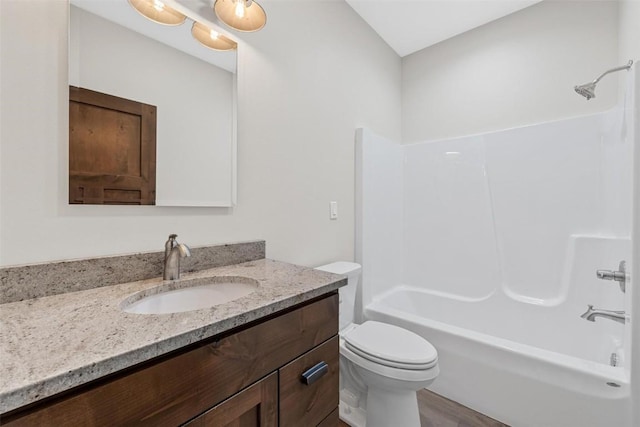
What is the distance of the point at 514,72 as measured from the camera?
6.97 feet

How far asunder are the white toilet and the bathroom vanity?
392mm

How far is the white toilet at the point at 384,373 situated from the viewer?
4.02ft

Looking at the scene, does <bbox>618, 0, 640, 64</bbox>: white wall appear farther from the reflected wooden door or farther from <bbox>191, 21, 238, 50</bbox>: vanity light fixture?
the reflected wooden door

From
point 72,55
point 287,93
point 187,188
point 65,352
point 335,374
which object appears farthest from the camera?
point 287,93

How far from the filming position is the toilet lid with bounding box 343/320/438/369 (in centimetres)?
123

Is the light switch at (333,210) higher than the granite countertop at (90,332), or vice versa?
the light switch at (333,210)

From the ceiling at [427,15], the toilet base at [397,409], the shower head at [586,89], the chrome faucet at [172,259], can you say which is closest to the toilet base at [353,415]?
the toilet base at [397,409]

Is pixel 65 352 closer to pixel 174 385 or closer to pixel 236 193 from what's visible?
pixel 174 385

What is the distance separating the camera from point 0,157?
734 mm

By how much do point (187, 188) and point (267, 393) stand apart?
80 centimetres

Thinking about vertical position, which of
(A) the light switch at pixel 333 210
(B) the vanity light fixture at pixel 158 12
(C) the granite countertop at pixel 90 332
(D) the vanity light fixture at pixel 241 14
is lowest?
(C) the granite countertop at pixel 90 332

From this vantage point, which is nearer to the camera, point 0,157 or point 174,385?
point 174,385

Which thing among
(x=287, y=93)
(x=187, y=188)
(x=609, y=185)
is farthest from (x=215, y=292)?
(x=609, y=185)

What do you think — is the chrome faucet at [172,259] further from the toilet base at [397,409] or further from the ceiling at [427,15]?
the ceiling at [427,15]
